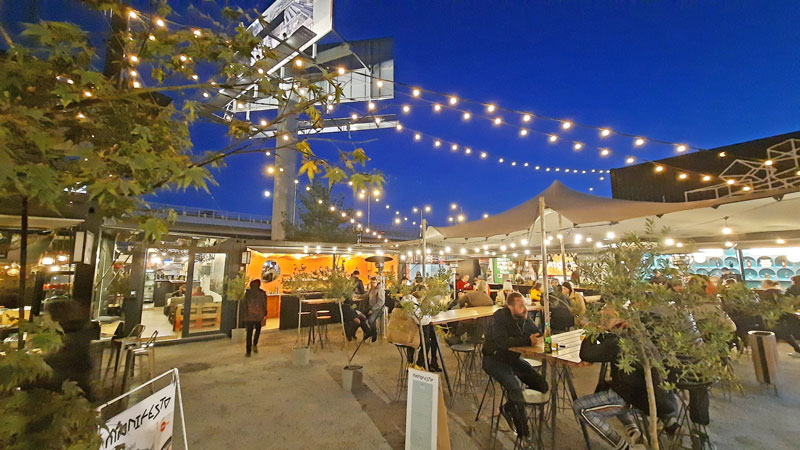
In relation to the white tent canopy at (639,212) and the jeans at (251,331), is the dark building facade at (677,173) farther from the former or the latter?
the jeans at (251,331)

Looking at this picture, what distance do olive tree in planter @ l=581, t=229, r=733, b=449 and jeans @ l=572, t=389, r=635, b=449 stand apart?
2.30 ft

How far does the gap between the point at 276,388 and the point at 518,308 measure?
3828 millimetres

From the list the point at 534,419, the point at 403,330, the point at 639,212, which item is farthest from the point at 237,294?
the point at 639,212

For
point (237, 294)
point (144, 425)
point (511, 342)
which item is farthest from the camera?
point (237, 294)

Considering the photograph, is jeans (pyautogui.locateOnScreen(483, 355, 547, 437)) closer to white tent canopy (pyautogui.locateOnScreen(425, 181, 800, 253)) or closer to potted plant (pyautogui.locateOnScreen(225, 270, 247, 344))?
white tent canopy (pyautogui.locateOnScreen(425, 181, 800, 253))

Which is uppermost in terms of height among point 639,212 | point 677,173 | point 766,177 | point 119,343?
point 677,173

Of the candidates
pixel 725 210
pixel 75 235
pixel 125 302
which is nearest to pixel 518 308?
pixel 725 210

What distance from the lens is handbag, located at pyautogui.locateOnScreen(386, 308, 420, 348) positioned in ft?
13.7

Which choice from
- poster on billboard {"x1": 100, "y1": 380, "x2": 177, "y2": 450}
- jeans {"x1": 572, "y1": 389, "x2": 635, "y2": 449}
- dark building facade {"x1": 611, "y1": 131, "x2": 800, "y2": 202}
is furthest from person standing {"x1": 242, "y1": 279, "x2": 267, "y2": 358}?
dark building facade {"x1": 611, "y1": 131, "x2": 800, "y2": 202}

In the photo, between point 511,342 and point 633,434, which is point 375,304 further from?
point 633,434

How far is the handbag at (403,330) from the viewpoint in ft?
13.7

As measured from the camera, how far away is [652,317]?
2.29 meters

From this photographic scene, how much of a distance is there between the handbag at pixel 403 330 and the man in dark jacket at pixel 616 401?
1.82 m

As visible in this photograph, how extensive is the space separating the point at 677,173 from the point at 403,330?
56.1ft
